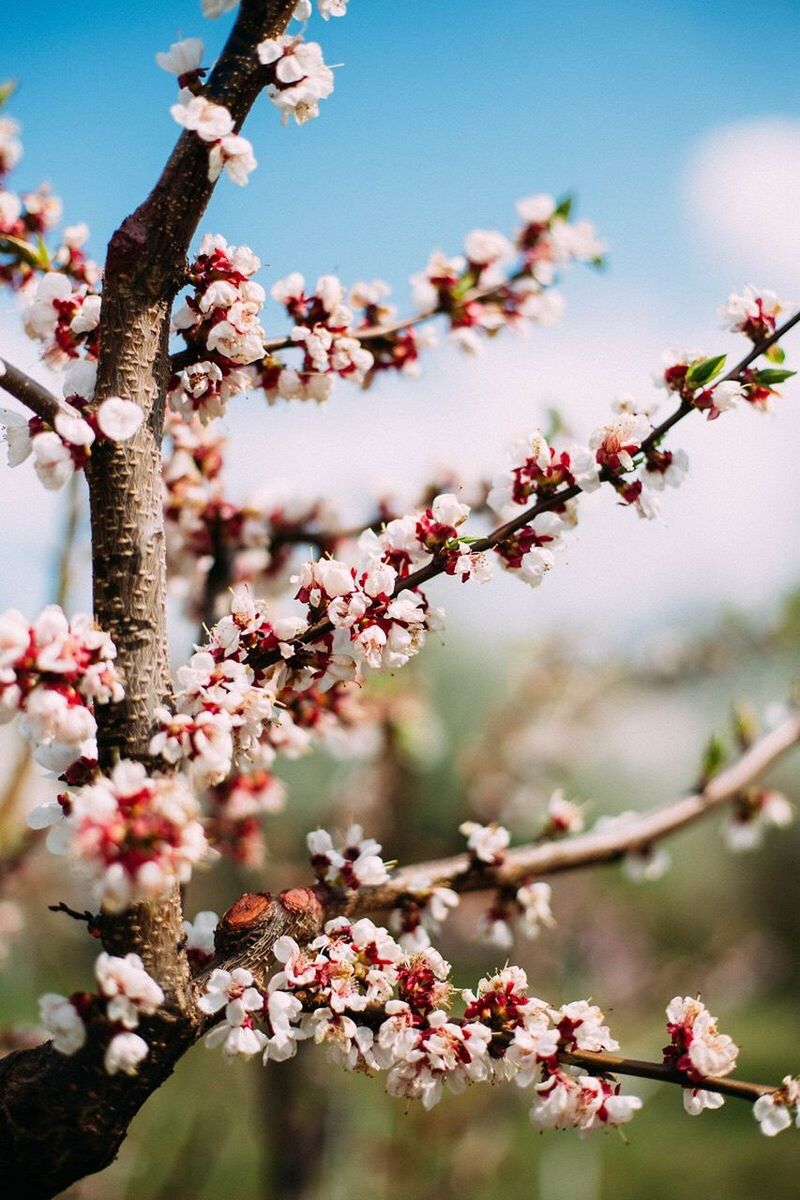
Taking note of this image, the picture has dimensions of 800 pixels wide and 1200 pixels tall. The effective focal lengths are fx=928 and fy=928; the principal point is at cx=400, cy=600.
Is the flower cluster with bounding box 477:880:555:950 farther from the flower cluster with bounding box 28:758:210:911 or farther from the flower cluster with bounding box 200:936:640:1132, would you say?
the flower cluster with bounding box 28:758:210:911

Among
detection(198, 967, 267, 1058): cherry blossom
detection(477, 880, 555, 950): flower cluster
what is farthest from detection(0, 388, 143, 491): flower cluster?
detection(477, 880, 555, 950): flower cluster

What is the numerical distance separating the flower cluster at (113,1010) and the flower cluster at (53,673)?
0.91ft

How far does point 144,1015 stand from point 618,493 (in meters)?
0.98

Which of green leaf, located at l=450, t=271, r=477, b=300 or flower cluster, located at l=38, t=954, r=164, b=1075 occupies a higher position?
green leaf, located at l=450, t=271, r=477, b=300

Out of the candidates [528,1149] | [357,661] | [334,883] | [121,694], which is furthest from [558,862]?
[528,1149]

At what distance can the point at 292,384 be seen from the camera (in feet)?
5.21

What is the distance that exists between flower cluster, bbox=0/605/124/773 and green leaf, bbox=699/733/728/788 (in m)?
1.51

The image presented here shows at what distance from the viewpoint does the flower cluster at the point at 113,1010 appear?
1.09m

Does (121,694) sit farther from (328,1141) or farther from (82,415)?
(328,1141)

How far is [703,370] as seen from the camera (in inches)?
54.4

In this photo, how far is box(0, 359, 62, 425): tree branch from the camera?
3.88 ft

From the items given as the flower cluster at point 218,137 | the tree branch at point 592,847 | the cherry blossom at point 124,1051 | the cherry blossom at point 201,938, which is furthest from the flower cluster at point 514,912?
the flower cluster at point 218,137

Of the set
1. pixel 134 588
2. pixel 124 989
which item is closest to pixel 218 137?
pixel 134 588

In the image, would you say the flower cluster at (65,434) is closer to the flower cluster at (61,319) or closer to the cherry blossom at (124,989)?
the flower cluster at (61,319)
